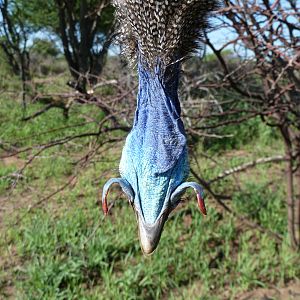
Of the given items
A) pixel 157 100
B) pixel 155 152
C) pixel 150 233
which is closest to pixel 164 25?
pixel 157 100

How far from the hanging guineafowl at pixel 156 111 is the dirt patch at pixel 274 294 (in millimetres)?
2820

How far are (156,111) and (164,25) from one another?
0.73 ft

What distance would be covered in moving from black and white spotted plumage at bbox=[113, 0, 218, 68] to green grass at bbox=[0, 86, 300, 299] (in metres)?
1.78

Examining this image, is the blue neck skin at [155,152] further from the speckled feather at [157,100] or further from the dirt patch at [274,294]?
the dirt patch at [274,294]

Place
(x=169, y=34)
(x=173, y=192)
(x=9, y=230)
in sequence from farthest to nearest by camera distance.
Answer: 1. (x=9, y=230)
2. (x=169, y=34)
3. (x=173, y=192)

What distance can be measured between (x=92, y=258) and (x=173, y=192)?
2.89 m

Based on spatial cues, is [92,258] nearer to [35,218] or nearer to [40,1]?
[35,218]

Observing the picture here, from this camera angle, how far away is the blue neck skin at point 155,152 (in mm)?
1091

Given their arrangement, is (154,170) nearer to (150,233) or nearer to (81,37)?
(150,233)

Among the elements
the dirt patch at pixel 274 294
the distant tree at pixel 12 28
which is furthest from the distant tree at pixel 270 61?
the distant tree at pixel 12 28

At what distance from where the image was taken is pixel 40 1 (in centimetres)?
515

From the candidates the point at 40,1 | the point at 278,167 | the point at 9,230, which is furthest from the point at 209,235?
the point at 40,1

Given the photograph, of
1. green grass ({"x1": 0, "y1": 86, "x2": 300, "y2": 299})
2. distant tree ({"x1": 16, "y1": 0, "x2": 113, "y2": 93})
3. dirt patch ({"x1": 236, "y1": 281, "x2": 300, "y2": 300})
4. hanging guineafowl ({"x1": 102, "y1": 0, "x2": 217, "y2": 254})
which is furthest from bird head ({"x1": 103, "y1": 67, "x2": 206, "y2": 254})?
dirt patch ({"x1": 236, "y1": 281, "x2": 300, "y2": 300})

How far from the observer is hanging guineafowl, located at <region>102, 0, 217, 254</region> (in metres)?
1.09
